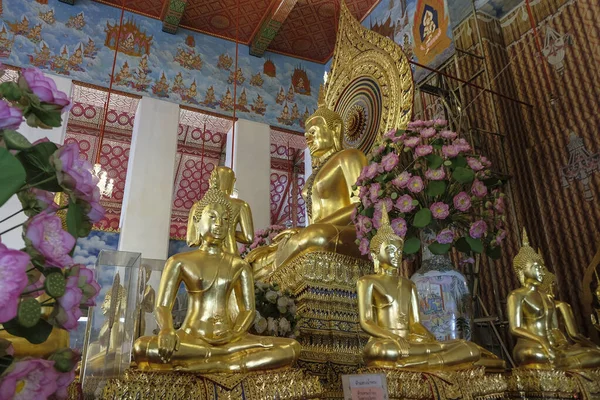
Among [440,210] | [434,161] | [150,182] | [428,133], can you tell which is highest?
[150,182]

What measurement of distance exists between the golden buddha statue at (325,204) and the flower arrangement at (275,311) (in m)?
0.29

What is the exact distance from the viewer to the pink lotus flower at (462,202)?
1.98 meters

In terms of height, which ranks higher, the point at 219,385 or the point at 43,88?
the point at 43,88

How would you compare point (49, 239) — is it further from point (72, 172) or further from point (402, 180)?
point (402, 180)

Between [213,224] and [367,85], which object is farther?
[367,85]

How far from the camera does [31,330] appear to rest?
1.72 feet

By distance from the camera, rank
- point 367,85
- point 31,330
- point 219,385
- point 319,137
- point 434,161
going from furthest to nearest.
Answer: point 367,85 → point 319,137 → point 434,161 → point 219,385 → point 31,330

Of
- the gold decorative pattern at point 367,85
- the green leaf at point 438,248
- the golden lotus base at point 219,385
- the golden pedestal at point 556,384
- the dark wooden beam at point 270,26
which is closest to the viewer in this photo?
the golden lotus base at point 219,385

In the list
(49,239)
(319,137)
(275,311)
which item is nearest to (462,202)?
(275,311)

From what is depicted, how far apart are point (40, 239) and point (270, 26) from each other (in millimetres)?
5844

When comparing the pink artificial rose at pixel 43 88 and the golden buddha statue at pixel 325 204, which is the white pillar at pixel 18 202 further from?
the pink artificial rose at pixel 43 88

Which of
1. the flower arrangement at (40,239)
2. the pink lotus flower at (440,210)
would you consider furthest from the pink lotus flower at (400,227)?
the flower arrangement at (40,239)

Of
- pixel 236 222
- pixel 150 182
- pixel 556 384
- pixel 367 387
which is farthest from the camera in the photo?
pixel 150 182

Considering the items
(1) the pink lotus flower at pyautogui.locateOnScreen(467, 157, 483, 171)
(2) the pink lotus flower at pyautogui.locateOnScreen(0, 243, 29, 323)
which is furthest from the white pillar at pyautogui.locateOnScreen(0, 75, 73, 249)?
(2) the pink lotus flower at pyautogui.locateOnScreen(0, 243, 29, 323)
